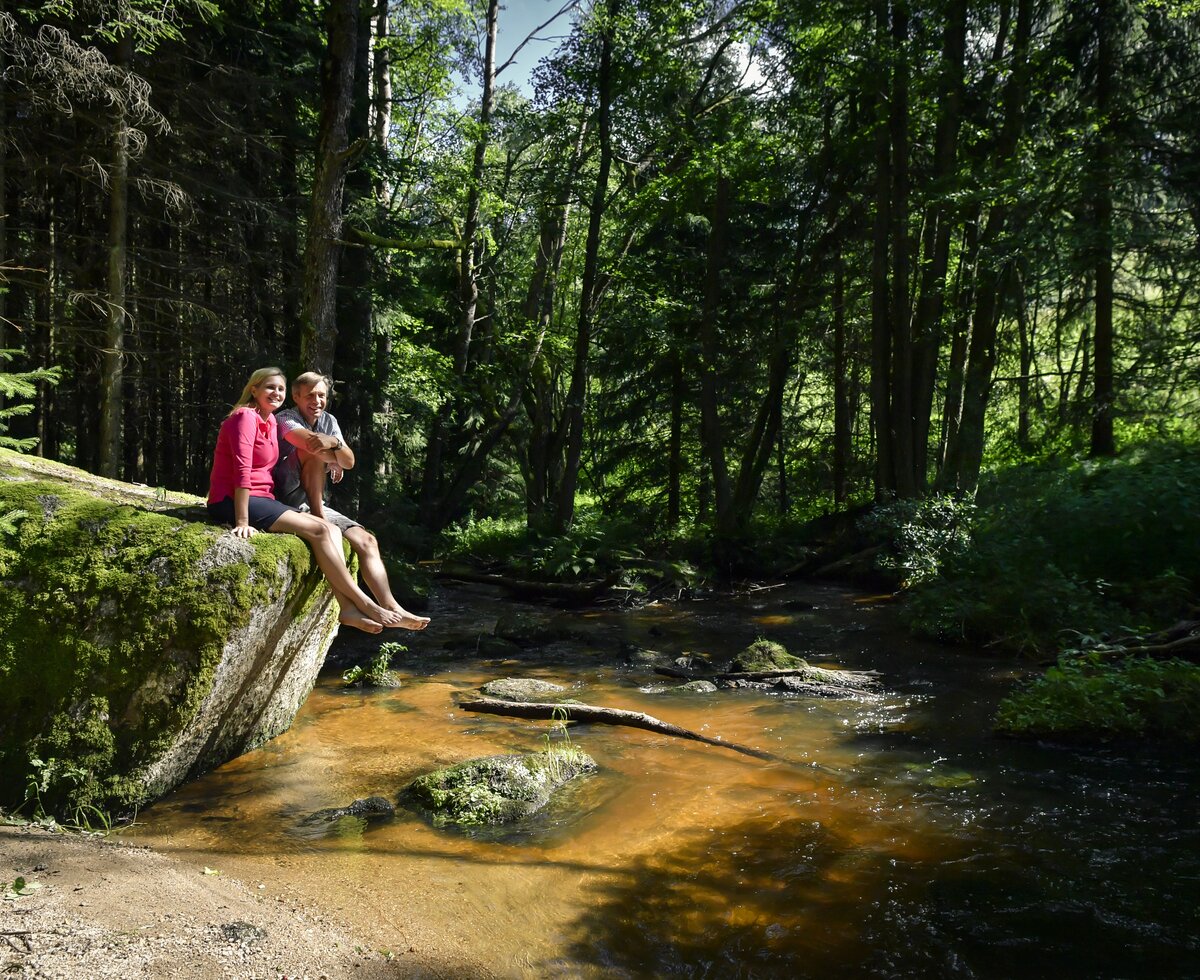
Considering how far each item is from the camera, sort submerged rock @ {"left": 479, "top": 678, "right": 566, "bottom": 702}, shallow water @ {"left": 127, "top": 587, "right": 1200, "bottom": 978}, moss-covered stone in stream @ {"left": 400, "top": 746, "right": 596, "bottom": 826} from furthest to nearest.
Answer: submerged rock @ {"left": 479, "top": 678, "right": 566, "bottom": 702}, moss-covered stone in stream @ {"left": 400, "top": 746, "right": 596, "bottom": 826}, shallow water @ {"left": 127, "top": 587, "right": 1200, "bottom": 978}

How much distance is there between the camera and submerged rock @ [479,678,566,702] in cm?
924

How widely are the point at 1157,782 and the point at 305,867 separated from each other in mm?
6111

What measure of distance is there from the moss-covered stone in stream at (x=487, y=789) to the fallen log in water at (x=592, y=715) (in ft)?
4.84

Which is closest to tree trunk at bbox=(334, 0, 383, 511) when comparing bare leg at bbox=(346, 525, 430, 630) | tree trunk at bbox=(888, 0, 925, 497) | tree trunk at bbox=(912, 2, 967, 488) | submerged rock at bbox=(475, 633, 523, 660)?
submerged rock at bbox=(475, 633, 523, 660)

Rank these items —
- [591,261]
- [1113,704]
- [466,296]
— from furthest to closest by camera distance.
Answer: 1. [466,296]
2. [591,261]
3. [1113,704]

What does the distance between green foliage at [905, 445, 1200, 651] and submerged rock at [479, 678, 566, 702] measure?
5740 mm

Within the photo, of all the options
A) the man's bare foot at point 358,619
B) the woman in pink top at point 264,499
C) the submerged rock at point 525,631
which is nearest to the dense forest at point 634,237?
the submerged rock at point 525,631

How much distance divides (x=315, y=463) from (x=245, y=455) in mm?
813

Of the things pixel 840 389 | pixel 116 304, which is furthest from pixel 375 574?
pixel 840 389

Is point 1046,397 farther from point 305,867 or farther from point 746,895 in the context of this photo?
point 305,867

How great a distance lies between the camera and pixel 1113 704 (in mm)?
7352

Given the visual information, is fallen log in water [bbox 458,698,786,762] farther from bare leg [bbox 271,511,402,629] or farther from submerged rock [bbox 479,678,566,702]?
Answer: bare leg [bbox 271,511,402,629]

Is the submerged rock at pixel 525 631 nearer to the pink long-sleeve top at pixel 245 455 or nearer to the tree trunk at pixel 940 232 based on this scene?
the pink long-sleeve top at pixel 245 455

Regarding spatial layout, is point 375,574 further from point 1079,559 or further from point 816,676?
point 1079,559
